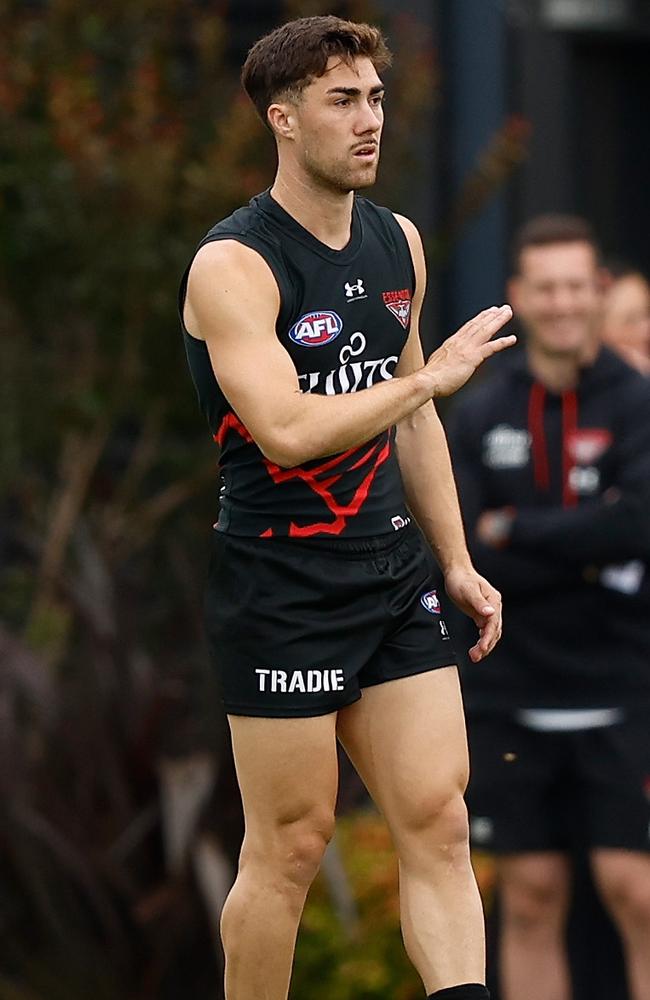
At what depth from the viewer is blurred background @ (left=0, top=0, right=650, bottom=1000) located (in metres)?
6.65

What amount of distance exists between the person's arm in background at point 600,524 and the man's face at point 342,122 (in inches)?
73.5

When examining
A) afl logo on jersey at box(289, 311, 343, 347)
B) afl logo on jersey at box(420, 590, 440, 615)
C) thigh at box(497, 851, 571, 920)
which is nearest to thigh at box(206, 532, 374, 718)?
afl logo on jersey at box(420, 590, 440, 615)

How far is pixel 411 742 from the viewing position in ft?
15.1

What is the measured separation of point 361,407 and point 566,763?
2336mm

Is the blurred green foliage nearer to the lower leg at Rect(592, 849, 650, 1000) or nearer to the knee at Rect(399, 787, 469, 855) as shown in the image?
the lower leg at Rect(592, 849, 650, 1000)

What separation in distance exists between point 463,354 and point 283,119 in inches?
25.2

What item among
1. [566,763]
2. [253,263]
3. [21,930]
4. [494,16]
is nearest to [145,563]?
[21,930]

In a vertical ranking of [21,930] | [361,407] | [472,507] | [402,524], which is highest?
[361,407]

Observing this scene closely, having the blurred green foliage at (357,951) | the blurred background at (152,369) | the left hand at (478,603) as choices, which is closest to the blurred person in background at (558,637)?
the blurred green foliage at (357,951)

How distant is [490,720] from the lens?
6.40 metres

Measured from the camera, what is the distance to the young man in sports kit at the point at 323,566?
4453mm

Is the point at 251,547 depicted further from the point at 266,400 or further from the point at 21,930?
the point at 21,930

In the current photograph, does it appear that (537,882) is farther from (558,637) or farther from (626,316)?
(626,316)

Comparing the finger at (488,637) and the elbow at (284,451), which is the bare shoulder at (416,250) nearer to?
the elbow at (284,451)
